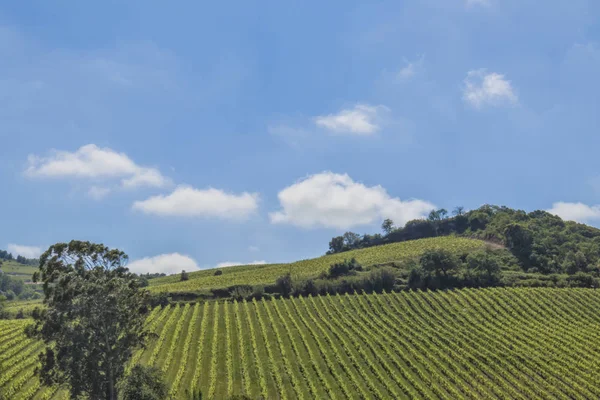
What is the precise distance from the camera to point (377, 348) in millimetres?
64125

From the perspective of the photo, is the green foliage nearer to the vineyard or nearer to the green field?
the vineyard

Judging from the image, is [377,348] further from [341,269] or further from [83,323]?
[341,269]

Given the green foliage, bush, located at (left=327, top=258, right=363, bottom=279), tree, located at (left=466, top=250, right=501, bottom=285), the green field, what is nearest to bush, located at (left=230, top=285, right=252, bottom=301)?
the green field

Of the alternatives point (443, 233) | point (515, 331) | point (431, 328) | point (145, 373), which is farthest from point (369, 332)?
point (443, 233)

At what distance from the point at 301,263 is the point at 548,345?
77.3m

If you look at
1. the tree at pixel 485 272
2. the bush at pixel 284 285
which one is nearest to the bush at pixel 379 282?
the bush at pixel 284 285

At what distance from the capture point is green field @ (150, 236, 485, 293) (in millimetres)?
105688

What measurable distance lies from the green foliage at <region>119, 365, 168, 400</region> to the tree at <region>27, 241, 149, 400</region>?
36.6 inches

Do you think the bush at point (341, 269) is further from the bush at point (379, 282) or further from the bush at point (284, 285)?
the bush at point (284, 285)

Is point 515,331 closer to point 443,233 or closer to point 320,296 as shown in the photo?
point 320,296

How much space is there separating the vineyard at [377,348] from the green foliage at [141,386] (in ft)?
23.2

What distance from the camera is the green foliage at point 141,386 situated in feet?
140

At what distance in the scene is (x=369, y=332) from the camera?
70.1 m

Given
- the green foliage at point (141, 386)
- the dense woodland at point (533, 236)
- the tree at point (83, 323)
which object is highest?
the dense woodland at point (533, 236)
